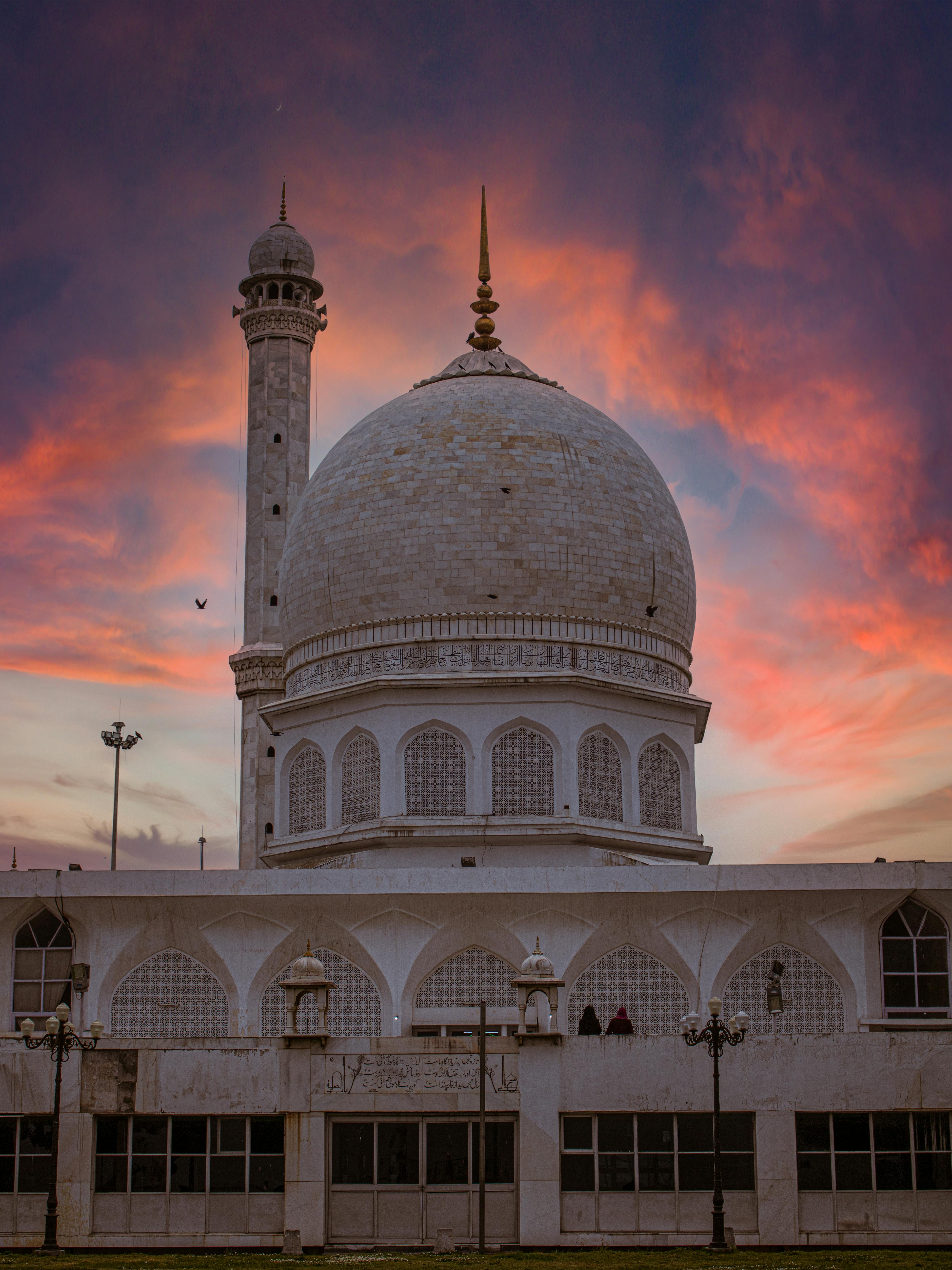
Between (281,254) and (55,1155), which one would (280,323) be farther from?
(55,1155)

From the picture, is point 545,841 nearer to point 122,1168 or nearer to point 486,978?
point 486,978

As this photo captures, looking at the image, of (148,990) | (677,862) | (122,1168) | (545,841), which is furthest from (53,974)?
(677,862)

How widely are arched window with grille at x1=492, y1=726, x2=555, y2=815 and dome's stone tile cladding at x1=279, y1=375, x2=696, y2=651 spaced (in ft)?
8.86

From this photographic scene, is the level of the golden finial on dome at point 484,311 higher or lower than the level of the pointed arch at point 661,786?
higher

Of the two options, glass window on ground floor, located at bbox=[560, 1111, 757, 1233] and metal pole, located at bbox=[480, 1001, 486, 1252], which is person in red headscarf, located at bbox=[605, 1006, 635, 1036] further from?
metal pole, located at bbox=[480, 1001, 486, 1252]

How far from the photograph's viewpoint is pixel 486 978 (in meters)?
28.4

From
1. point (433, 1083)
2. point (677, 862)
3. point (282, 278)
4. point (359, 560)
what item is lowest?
point (433, 1083)

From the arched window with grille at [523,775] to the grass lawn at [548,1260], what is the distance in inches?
420

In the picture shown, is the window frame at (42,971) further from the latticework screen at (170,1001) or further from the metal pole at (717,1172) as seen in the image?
the metal pole at (717,1172)

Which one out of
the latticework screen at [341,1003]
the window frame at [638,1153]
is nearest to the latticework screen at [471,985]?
the latticework screen at [341,1003]

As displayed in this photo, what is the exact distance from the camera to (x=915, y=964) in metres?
28.1

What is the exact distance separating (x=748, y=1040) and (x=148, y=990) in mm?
11171

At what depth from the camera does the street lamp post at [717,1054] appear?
21.1 m

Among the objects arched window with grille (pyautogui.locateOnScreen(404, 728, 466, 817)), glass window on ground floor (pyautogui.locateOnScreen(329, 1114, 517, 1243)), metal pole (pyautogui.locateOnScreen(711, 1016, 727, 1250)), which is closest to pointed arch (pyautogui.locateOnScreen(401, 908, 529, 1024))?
arched window with grille (pyautogui.locateOnScreen(404, 728, 466, 817))
